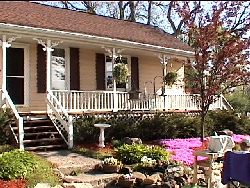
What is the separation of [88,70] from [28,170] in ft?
31.7

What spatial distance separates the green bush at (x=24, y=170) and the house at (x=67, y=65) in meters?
2.94

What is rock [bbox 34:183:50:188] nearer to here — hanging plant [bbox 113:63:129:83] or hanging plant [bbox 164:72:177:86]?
hanging plant [bbox 113:63:129:83]

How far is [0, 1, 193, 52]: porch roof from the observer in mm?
15189

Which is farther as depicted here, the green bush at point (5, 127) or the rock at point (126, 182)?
the green bush at point (5, 127)

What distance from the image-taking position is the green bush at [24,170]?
8469 mm

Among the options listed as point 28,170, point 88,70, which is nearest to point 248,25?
point 88,70

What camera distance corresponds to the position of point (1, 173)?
8.44 metres

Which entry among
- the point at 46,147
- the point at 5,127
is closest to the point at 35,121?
the point at 46,147

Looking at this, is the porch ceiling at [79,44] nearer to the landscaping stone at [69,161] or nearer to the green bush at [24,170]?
the landscaping stone at [69,161]

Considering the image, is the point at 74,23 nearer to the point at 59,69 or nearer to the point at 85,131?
the point at 59,69

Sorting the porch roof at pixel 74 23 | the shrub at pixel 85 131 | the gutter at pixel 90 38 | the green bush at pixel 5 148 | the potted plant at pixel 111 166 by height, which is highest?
the porch roof at pixel 74 23

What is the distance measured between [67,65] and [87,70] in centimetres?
117

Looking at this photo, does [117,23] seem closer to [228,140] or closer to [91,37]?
[91,37]

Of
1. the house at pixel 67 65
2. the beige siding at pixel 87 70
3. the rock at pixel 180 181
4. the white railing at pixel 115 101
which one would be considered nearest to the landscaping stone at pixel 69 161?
the house at pixel 67 65
